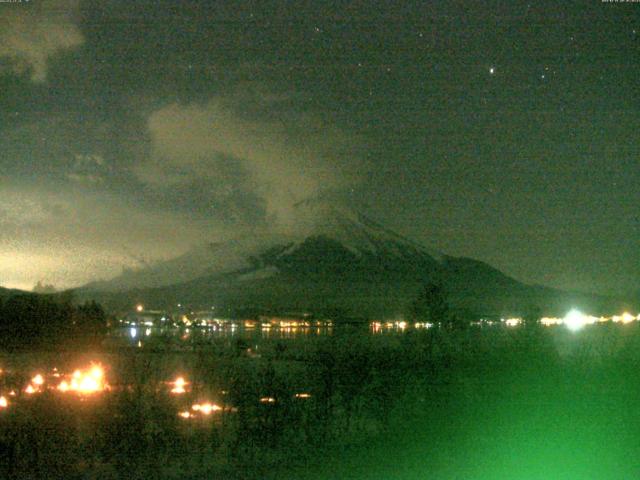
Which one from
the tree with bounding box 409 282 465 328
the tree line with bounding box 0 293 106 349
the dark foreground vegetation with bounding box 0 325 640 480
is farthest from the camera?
the tree with bounding box 409 282 465 328

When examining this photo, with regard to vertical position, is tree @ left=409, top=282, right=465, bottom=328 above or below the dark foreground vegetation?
above

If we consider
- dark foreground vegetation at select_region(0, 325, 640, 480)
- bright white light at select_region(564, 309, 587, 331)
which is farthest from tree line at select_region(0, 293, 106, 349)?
bright white light at select_region(564, 309, 587, 331)

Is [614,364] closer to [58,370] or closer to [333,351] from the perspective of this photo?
[333,351]

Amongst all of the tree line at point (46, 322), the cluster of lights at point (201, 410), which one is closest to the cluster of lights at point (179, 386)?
the cluster of lights at point (201, 410)

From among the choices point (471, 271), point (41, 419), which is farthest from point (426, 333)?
point (471, 271)

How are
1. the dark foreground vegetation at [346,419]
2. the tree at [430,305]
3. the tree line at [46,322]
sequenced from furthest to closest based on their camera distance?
the tree at [430,305]
the tree line at [46,322]
the dark foreground vegetation at [346,419]

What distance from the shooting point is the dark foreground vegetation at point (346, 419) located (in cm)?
1083

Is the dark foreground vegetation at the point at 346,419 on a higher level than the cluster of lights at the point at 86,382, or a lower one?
lower

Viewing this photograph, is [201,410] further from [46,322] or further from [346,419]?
[46,322]

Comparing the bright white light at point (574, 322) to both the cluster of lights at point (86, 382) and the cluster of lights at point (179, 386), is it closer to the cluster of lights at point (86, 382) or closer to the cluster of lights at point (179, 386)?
the cluster of lights at point (179, 386)

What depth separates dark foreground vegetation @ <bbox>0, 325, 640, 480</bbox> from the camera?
10.8m

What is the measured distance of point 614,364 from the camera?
54.9 ft

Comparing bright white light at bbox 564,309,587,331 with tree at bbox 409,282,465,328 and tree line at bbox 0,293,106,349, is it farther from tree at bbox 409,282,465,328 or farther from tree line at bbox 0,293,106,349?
tree line at bbox 0,293,106,349

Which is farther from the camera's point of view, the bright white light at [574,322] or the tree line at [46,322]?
the tree line at [46,322]
